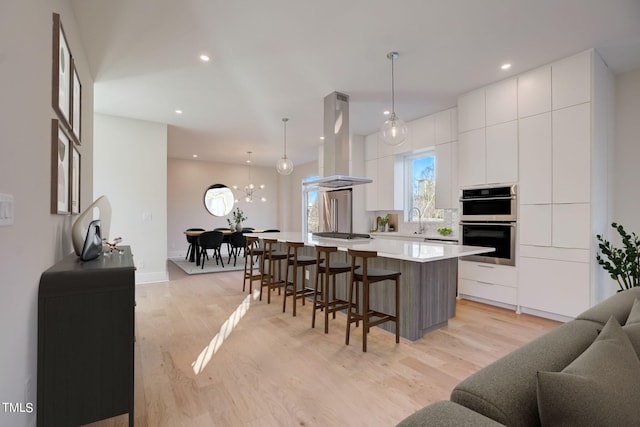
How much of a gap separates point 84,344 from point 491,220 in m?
4.11

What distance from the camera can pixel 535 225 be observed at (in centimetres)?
346

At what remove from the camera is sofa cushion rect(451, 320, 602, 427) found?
0.74m

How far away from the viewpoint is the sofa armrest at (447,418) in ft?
2.14

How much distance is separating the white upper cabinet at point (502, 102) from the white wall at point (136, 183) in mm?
5181

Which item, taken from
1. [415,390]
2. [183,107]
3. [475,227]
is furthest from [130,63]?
[475,227]

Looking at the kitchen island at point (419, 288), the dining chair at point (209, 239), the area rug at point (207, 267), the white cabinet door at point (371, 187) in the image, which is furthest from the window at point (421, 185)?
the dining chair at point (209, 239)

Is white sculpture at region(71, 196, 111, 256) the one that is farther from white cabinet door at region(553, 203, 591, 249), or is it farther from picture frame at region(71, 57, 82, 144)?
white cabinet door at region(553, 203, 591, 249)

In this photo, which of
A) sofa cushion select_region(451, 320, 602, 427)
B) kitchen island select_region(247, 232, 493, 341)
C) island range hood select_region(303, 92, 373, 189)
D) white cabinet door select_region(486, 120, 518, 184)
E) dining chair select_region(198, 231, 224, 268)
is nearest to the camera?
sofa cushion select_region(451, 320, 602, 427)

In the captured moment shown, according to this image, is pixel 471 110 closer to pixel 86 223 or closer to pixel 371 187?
pixel 371 187

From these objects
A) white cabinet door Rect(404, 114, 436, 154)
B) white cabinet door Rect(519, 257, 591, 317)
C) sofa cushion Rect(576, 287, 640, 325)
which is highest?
white cabinet door Rect(404, 114, 436, 154)

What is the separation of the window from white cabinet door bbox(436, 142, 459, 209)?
430 millimetres

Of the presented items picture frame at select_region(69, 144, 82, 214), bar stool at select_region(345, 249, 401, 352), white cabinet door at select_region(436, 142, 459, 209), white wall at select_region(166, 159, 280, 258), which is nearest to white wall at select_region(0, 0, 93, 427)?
picture frame at select_region(69, 144, 82, 214)

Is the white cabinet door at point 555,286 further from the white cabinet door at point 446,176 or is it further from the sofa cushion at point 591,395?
the sofa cushion at point 591,395

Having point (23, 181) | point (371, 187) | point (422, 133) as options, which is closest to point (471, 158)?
point (422, 133)
